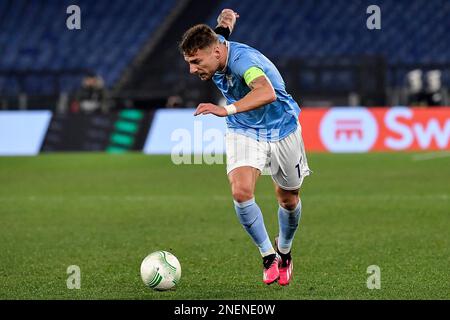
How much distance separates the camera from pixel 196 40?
688 cm

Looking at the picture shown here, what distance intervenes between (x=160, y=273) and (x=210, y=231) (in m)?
3.61

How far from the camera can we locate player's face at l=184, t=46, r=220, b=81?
22.6ft

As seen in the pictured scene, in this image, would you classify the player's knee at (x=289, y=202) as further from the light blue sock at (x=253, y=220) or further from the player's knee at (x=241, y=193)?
the player's knee at (x=241, y=193)

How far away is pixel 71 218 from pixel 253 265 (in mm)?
3998

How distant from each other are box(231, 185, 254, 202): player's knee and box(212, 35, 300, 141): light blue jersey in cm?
43

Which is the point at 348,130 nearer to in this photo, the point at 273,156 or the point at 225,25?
the point at 225,25

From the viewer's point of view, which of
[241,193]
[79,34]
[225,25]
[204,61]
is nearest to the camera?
[204,61]

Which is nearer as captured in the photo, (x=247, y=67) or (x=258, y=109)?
(x=247, y=67)

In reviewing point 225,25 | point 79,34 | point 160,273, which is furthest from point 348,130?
point 160,273

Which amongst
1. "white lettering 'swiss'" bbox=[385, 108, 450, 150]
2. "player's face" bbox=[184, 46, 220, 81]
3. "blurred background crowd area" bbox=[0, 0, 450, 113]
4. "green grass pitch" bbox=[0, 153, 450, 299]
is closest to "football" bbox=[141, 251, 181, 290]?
"green grass pitch" bbox=[0, 153, 450, 299]

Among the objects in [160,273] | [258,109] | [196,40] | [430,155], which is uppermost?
[196,40]

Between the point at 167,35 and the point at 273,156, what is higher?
the point at 167,35

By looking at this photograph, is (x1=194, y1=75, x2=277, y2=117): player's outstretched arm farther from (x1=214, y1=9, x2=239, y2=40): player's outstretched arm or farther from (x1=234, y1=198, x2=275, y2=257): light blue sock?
(x1=214, y1=9, x2=239, y2=40): player's outstretched arm
